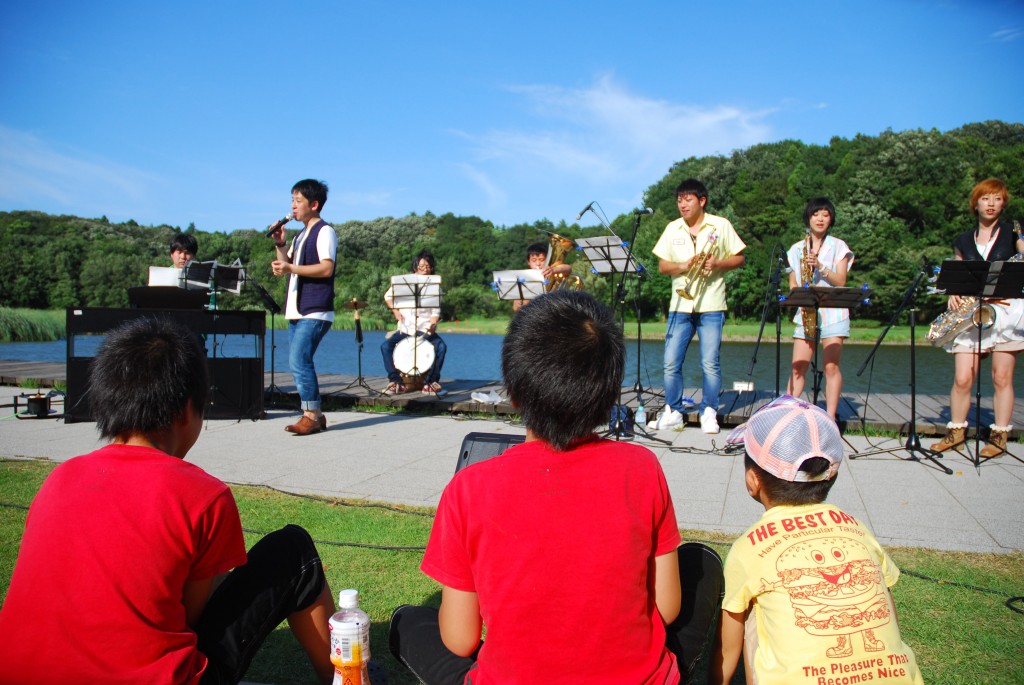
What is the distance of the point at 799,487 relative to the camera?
1.85 metres

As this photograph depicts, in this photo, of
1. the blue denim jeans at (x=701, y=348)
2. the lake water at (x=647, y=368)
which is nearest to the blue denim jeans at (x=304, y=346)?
the lake water at (x=647, y=368)

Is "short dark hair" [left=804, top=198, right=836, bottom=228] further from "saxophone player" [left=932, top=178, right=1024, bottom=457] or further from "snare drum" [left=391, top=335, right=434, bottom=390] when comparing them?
"snare drum" [left=391, top=335, right=434, bottom=390]

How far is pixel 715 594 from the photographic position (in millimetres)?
2018

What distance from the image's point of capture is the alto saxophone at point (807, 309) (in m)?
6.27

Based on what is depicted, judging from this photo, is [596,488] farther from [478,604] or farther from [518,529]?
[478,604]

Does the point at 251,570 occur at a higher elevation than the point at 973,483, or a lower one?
higher

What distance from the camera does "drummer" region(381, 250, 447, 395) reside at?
8.95 m

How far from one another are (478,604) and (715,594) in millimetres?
732

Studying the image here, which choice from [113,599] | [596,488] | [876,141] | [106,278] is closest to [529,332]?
[596,488]

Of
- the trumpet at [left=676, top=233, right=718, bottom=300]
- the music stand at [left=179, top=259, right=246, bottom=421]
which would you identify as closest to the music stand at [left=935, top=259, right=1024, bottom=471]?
the trumpet at [left=676, top=233, right=718, bottom=300]

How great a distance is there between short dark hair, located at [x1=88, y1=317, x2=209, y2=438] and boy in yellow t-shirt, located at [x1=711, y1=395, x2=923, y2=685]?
146 cm

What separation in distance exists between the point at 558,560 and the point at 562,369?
0.42 m

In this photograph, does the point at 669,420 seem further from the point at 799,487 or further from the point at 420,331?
the point at 799,487

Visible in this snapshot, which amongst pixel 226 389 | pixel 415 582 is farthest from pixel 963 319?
pixel 226 389
